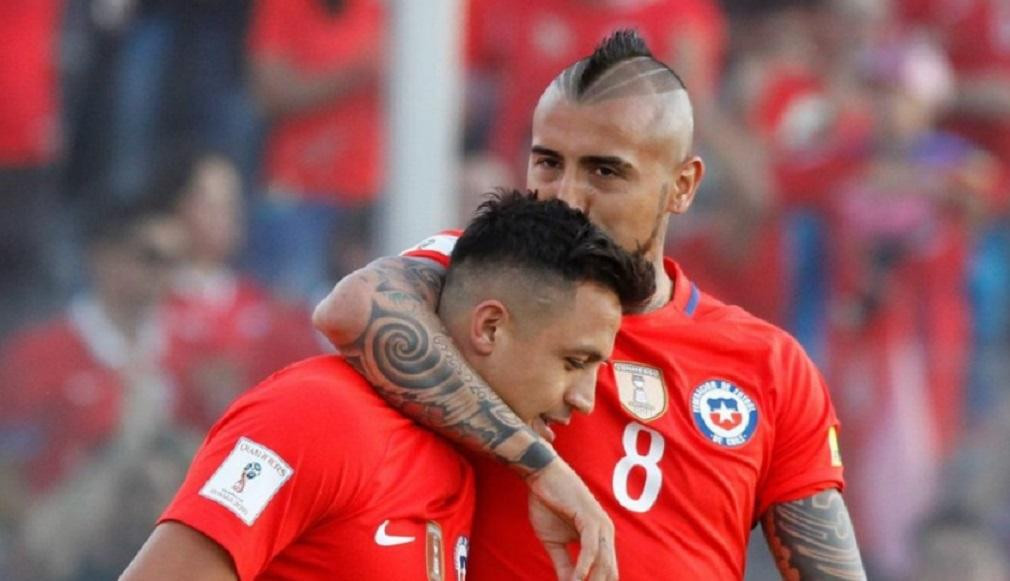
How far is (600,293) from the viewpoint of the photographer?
3.69m

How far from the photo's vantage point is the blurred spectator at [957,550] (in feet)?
26.9

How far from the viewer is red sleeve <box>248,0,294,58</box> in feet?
25.3

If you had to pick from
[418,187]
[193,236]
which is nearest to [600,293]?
[418,187]

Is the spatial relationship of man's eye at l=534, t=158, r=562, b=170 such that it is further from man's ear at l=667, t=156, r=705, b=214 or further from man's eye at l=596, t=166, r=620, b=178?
man's ear at l=667, t=156, r=705, b=214

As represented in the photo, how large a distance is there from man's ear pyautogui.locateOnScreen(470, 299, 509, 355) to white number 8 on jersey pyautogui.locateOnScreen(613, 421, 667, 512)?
452 mm

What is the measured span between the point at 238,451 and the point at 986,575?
5.42m

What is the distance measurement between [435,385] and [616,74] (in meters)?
0.85

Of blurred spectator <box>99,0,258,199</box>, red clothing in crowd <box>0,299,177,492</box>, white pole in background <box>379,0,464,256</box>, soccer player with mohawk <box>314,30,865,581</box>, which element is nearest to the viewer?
soccer player with mohawk <box>314,30,865,581</box>

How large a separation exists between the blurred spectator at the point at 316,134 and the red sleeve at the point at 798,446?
3713mm

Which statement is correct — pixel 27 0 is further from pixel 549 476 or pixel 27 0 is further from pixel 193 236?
pixel 549 476

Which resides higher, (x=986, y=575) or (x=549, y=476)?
(x=549, y=476)

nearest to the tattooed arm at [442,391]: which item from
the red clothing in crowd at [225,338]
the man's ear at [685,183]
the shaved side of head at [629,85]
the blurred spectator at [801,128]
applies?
the shaved side of head at [629,85]

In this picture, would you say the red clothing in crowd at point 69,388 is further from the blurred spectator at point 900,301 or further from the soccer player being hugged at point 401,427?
the soccer player being hugged at point 401,427

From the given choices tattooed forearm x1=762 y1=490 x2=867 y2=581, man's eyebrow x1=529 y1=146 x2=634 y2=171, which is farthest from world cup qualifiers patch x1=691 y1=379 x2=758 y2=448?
man's eyebrow x1=529 y1=146 x2=634 y2=171
